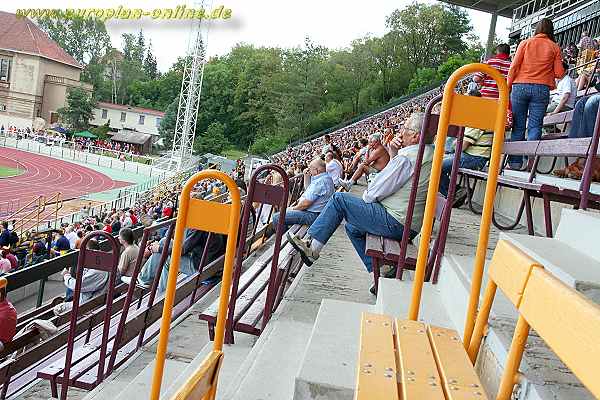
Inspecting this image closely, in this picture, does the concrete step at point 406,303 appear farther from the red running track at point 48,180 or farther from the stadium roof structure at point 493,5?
the red running track at point 48,180

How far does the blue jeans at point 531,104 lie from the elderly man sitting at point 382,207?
1590 millimetres

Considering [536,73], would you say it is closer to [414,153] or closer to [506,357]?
[414,153]

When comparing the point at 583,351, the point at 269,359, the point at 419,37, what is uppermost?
the point at 419,37

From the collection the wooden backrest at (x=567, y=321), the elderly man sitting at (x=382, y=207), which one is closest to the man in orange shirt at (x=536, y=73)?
the elderly man sitting at (x=382, y=207)

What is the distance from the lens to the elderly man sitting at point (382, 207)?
13.2 ft

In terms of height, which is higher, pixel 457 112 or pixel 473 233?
pixel 457 112

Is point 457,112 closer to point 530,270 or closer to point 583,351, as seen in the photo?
point 530,270

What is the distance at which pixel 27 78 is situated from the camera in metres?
60.7

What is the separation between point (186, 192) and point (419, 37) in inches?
2232

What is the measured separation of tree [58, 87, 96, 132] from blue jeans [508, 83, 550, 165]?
60.4 metres

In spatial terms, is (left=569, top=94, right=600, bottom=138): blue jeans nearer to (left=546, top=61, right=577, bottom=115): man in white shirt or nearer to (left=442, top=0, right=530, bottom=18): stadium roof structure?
(left=546, top=61, right=577, bottom=115): man in white shirt

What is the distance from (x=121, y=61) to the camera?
8562 cm

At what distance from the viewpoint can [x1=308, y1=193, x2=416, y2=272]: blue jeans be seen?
4.05 meters

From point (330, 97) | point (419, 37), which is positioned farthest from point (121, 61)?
point (419, 37)
